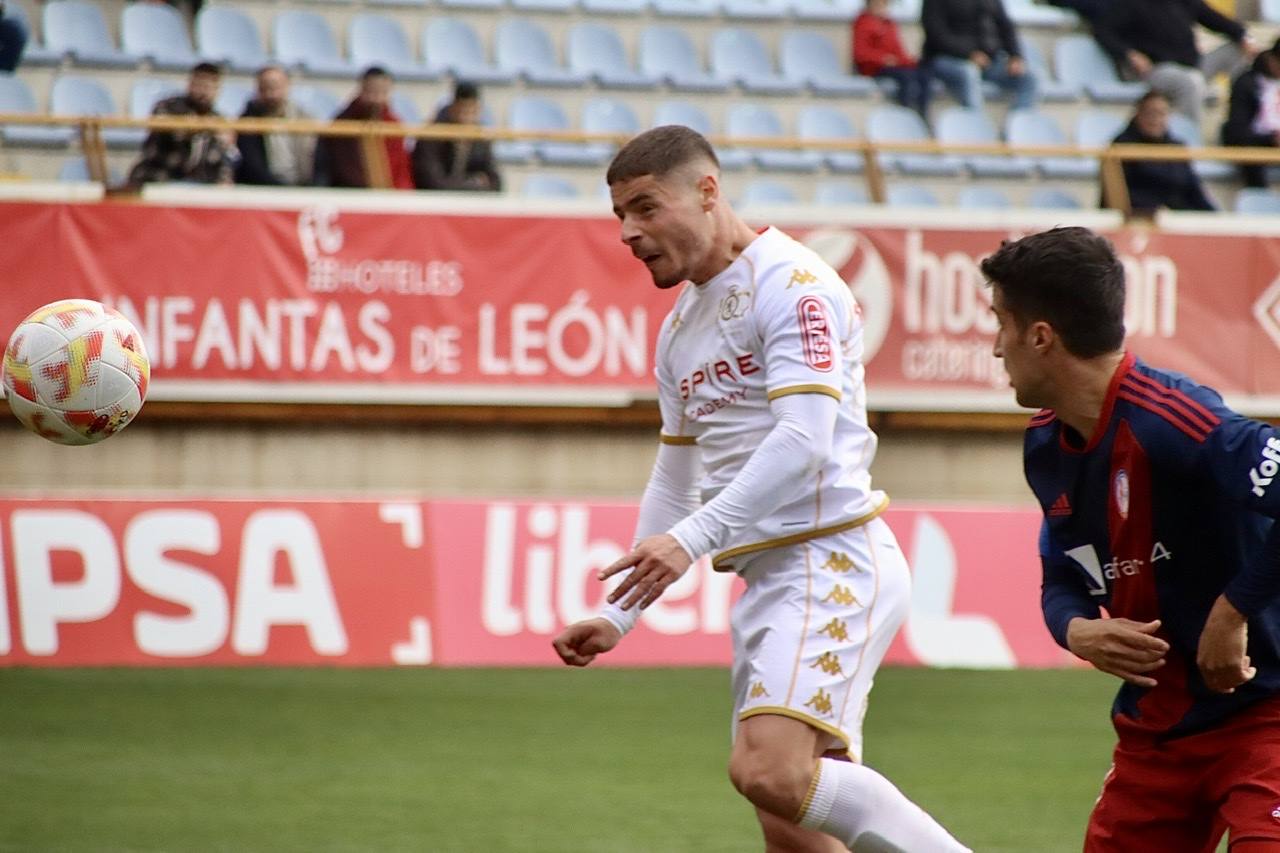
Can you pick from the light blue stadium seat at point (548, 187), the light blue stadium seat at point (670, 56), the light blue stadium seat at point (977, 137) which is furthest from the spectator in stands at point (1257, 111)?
the light blue stadium seat at point (548, 187)

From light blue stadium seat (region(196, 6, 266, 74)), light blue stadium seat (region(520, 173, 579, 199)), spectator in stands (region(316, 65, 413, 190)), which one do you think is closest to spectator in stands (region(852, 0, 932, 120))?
light blue stadium seat (region(520, 173, 579, 199))

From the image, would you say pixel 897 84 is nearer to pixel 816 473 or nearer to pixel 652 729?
pixel 652 729

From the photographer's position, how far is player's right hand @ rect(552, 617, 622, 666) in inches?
169

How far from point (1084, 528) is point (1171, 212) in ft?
34.0

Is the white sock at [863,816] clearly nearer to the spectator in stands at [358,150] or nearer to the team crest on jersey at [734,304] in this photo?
the team crest on jersey at [734,304]

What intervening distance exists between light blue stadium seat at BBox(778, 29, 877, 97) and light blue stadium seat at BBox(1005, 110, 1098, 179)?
122cm

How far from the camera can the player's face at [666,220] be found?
14.0 feet

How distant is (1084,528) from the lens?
3689 millimetres

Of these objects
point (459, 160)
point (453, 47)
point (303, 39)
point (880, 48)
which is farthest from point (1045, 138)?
point (303, 39)

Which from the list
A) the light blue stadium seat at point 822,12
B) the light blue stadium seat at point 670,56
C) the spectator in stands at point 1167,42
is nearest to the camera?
the light blue stadium seat at point 670,56

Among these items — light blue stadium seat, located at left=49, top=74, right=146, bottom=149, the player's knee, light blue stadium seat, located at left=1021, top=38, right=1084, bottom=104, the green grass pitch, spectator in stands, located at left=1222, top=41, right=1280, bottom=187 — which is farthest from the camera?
light blue stadium seat, located at left=1021, top=38, right=1084, bottom=104

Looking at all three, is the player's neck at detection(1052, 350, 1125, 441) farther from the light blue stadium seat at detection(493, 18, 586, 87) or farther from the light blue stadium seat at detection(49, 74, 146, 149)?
the light blue stadium seat at detection(493, 18, 586, 87)

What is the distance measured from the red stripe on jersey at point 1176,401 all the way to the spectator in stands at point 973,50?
39.2ft

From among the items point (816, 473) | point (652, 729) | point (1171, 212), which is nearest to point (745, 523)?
point (816, 473)
